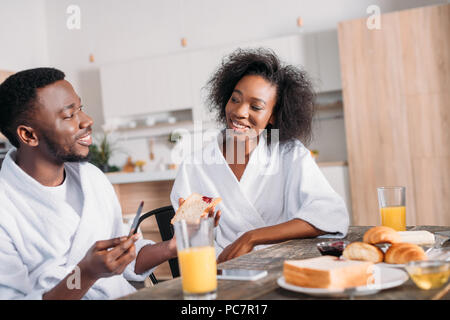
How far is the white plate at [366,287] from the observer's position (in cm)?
88

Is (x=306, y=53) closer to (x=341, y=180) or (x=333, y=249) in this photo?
(x=341, y=180)

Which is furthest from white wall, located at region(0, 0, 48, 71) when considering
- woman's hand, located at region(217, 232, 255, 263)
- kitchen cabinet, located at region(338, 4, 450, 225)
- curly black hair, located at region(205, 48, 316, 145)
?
woman's hand, located at region(217, 232, 255, 263)

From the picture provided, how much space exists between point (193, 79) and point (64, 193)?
446 cm

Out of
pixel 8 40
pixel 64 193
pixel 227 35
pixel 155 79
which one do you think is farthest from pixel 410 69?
pixel 8 40

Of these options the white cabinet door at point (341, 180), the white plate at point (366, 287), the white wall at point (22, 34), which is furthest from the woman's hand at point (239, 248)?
the white wall at point (22, 34)

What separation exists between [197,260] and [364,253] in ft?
1.31

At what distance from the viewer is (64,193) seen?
4.84ft

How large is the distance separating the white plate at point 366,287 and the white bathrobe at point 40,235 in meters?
0.54

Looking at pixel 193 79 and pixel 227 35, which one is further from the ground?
pixel 227 35

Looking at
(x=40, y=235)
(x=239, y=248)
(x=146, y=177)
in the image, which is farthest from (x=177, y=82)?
(x=40, y=235)

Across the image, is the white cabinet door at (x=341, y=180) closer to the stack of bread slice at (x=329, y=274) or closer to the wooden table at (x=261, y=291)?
the wooden table at (x=261, y=291)

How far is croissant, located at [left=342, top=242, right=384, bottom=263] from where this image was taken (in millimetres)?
1115
